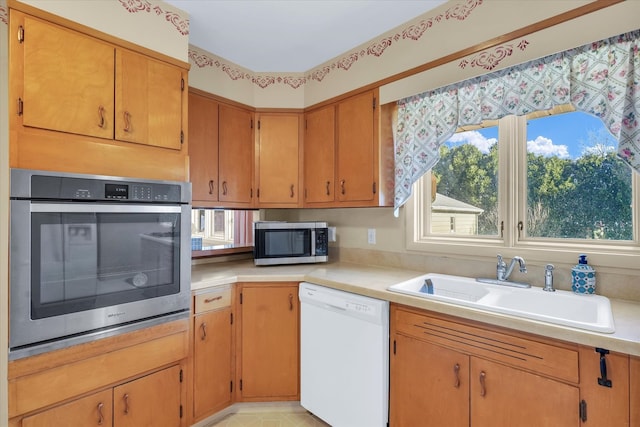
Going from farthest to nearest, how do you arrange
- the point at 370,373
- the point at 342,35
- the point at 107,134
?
the point at 342,35
the point at 370,373
the point at 107,134

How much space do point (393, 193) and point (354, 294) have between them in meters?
0.80

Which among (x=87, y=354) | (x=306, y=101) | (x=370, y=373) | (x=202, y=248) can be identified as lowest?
(x=370, y=373)

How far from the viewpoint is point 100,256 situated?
1.45 m

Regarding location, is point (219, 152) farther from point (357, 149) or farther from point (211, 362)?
point (211, 362)

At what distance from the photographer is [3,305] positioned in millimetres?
1279

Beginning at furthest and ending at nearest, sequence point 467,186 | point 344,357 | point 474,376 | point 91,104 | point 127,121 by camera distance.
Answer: point 467,186, point 344,357, point 127,121, point 91,104, point 474,376

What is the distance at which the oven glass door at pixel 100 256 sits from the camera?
1303 mm

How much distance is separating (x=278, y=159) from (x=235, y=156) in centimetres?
35

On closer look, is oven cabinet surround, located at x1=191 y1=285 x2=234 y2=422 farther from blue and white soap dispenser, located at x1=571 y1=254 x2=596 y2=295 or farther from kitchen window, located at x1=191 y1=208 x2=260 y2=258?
blue and white soap dispenser, located at x1=571 y1=254 x2=596 y2=295

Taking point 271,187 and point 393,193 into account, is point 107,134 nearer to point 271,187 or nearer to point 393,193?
point 271,187

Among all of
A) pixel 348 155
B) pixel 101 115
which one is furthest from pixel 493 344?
pixel 101 115

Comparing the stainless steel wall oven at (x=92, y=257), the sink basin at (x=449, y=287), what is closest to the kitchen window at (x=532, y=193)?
the sink basin at (x=449, y=287)

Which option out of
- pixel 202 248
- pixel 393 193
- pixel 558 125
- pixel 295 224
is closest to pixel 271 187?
pixel 295 224

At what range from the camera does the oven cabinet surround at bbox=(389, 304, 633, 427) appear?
110 cm
